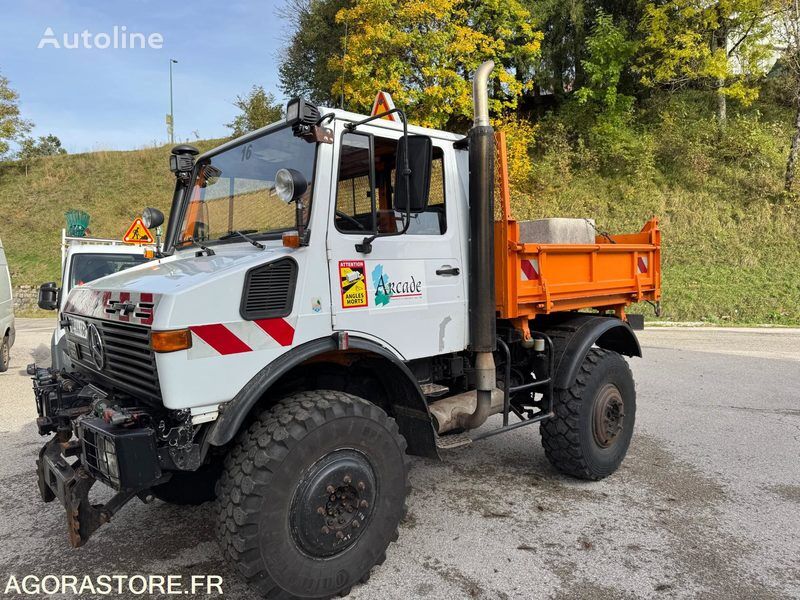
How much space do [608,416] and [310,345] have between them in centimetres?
271

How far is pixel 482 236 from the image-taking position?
3.50 metres

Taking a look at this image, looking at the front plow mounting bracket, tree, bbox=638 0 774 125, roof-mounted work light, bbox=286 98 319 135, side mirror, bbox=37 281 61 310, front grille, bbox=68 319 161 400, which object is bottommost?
the front plow mounting bracket

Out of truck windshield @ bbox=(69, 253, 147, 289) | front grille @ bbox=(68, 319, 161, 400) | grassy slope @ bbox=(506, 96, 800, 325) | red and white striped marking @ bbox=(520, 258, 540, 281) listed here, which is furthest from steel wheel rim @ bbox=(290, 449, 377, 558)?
grassy slope @ bbox=(506, 96, 800, 325)

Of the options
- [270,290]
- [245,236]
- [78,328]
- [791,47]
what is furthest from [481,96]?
[791,47]

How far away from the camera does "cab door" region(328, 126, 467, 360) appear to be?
301 centimetres

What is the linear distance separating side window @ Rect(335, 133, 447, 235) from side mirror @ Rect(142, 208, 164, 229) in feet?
5.51

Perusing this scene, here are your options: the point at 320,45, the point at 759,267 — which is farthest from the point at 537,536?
the point at 320,45

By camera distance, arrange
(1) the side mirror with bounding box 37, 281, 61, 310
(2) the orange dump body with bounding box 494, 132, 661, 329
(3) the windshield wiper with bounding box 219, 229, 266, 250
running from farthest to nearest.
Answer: (1) the side mirror with bounding box 37, 281, 61, 310, (2) the orange dump body with bounding box 494, 132, 661, 329, (3) the windshield wiper with bounding box 219, 229, 266, 250

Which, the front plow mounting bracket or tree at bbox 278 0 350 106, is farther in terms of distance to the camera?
tree at bbox 278 0 350 106

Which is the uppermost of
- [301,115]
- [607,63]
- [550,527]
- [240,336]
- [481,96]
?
[607,63]

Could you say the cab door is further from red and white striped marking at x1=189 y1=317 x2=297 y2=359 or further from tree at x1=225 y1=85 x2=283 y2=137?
tree at x1=225 y1=85 x2=283 y2=137

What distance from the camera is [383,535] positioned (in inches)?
115

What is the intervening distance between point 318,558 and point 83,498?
115 centimetres

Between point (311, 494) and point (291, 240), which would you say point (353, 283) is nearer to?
point (291, 240)
